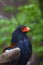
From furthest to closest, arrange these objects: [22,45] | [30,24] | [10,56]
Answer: [30,24] → [22,45] → [10,56]

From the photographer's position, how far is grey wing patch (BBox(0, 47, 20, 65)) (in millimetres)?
5824

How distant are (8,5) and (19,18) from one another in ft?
1.15

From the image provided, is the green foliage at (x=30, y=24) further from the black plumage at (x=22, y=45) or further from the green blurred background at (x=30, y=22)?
the black plumage at (x=22, y=45)

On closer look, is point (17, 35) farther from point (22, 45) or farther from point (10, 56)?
point (10, 56)

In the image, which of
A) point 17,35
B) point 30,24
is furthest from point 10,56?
point 30,24

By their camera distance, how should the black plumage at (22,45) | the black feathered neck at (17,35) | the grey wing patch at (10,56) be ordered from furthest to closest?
the black feathered neck at (17,35) → the black plumage at (22,45) → the grey wing patch at (10,56)

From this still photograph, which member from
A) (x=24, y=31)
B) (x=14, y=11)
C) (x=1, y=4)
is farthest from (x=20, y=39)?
(x=14, y=11)

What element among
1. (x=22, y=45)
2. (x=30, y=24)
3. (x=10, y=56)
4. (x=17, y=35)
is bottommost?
(x=10, y=56)

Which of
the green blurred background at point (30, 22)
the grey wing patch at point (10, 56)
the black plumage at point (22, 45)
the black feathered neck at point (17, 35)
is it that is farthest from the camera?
the green blurred background at point (30, 22)

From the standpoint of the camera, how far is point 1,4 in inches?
262

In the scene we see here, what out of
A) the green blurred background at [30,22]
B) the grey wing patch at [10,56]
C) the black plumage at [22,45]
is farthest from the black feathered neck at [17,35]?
the green blurred background at [30,22]

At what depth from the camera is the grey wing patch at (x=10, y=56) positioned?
582 centimetres

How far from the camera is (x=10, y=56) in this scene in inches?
231

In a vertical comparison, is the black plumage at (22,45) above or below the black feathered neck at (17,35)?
below
